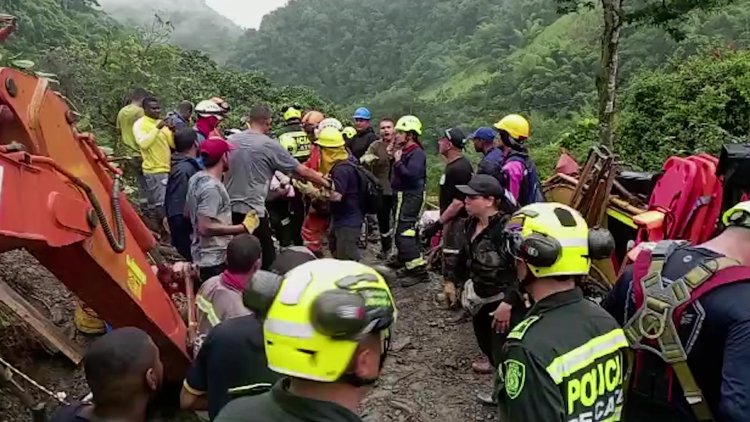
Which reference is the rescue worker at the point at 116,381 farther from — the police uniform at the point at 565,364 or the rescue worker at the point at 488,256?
the rescue worker at the point at 488,256

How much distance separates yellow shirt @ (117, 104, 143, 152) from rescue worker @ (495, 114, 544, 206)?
4.02 meters

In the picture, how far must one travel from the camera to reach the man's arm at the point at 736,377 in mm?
2662

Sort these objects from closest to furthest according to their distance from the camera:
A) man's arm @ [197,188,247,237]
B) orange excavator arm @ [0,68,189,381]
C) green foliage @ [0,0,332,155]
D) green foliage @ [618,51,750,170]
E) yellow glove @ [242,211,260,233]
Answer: orange excavator arm @ [0,68,189,381] < man's arm @ [197,188,247,237] < yellow glove @ [242,211,260,233] < green foliage @ [618,51,750,170] < green foliage @ [0,0,332,155]

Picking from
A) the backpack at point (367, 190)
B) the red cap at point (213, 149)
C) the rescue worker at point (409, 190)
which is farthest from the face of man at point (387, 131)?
the red cap at point (213, 149)

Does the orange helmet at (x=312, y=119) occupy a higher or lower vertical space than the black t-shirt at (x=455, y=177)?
lower

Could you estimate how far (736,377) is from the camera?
270 cm

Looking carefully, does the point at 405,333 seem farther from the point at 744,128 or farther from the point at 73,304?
the point at 744,128

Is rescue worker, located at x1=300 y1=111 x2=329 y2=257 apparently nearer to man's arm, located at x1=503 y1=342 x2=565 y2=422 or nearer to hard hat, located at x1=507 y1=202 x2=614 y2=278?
hard hat, located at x1=507 y1=202 x2=614 y2=278

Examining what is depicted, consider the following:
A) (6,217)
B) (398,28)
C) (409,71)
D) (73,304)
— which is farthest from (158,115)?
(398,28)

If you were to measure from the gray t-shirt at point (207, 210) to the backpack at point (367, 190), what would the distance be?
2.10m

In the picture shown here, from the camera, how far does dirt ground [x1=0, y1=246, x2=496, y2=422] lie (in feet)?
18.3

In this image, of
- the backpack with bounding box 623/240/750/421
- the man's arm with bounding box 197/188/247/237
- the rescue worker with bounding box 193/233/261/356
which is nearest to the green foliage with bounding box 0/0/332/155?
the man's arm with bounding box 197/188/247/237

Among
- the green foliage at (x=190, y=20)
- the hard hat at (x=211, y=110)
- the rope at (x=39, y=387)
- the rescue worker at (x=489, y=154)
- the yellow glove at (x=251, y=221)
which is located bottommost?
the green foliage at (x=190, y=20)

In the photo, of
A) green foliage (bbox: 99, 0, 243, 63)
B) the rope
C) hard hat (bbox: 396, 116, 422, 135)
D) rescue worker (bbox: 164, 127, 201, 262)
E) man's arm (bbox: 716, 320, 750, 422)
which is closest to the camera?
man's arm (bbox: 716, 320, 750, 422)
